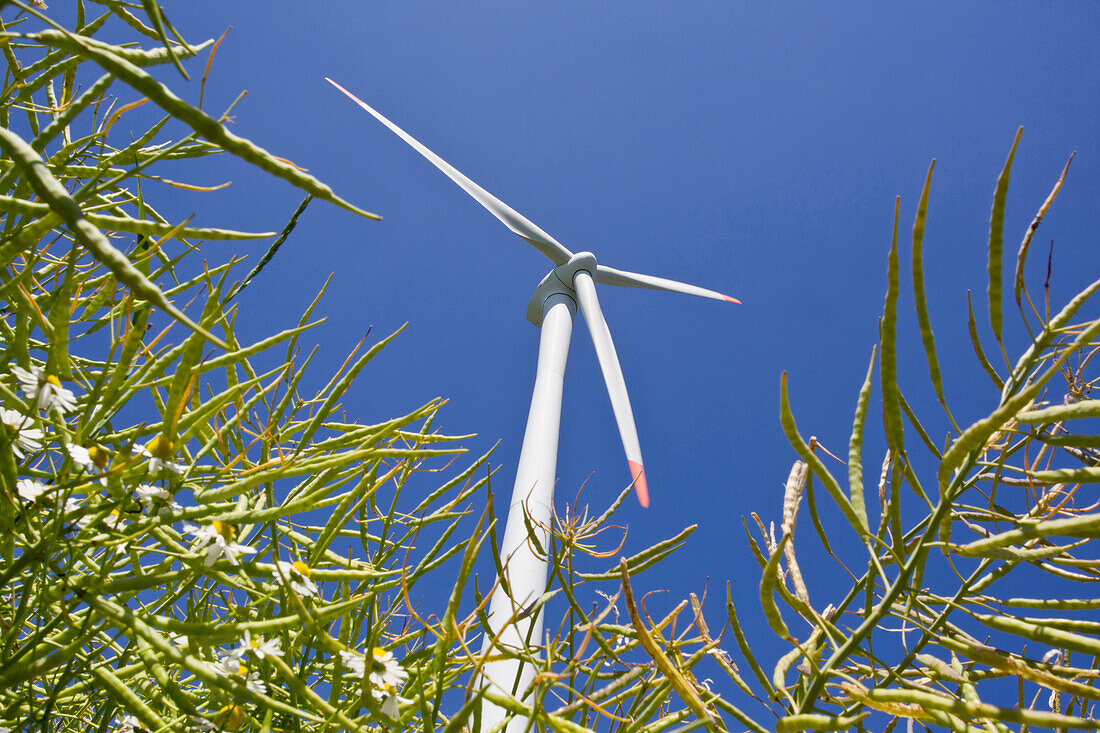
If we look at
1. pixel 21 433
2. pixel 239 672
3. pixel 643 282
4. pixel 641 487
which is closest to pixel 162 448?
pixel 21 433

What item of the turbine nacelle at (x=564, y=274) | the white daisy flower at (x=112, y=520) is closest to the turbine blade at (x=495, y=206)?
the turbine nacelle at (x=564, y=274)

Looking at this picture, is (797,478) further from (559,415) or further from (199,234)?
(559,415)

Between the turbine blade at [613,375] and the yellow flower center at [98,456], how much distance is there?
2.96m

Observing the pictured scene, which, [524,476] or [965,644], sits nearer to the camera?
[965,644]

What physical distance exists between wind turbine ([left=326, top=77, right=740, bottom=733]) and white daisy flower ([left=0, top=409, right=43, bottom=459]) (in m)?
0.76

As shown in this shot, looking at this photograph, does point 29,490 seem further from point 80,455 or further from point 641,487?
point 641,487

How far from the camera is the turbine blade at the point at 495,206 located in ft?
25.7

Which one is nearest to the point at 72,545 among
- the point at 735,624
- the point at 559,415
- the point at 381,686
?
the point at 381,686

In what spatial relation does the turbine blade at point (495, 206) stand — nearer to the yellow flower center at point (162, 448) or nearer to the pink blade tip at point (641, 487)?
the pink blade tip at point (641, 487)

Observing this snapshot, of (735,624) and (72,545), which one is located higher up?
(735,624)

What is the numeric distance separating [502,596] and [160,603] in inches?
57.6

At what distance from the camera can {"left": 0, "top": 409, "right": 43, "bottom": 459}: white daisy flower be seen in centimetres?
109

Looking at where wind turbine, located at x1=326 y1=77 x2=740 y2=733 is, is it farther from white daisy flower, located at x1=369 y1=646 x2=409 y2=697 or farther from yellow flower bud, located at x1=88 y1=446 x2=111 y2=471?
yellow flower bud, located at x1=88 y1=446 x2=111 y2=471

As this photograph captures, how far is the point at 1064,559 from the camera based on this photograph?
3.03 ft
